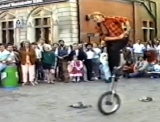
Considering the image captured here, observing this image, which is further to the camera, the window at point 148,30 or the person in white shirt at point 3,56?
the window at point 148,30

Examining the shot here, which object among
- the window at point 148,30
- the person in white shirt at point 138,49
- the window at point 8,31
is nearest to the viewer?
the person in white shirt at point 138,49

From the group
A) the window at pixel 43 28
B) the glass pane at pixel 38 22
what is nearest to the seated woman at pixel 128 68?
the window at pixel 43 28

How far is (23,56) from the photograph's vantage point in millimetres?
16297

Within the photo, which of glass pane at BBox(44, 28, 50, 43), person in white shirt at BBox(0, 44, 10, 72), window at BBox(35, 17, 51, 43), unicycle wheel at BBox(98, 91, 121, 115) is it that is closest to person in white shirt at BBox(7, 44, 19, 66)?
person in white shirt at BBox(0, 44, 10, 72)

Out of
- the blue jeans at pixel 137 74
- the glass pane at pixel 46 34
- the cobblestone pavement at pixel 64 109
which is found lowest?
the cobblestone pavement at pixel 64 109

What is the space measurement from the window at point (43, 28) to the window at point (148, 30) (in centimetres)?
845

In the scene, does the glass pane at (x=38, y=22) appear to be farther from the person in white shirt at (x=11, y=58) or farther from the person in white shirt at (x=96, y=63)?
the person in white shirt at (x=11, y=58)

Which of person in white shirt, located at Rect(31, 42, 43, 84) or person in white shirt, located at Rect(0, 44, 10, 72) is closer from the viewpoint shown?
person in white shirt, located at Rect(0, 44, 10, 72)

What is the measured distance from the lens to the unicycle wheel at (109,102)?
8.23 m

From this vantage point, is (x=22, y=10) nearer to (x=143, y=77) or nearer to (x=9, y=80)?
(x=143, y=77)

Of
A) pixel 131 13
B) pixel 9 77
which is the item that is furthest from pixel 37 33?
pixel 9 77

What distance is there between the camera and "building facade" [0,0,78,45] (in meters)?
26.3

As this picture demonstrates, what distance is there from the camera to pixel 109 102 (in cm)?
835

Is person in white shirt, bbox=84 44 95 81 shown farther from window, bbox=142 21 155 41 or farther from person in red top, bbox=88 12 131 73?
window, bbox=142 21 155 41
